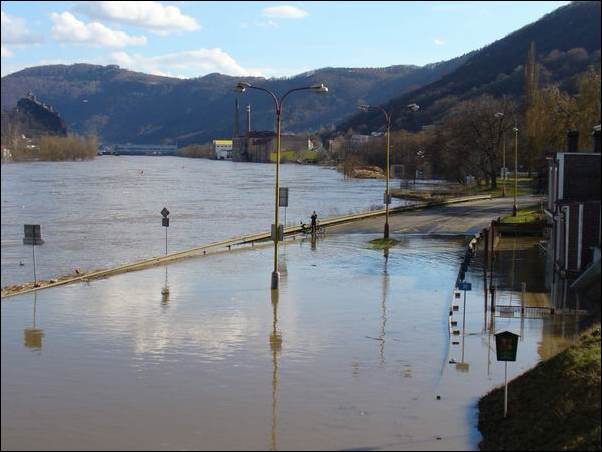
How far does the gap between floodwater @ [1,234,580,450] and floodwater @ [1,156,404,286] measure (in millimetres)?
3402

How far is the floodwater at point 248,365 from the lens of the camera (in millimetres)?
13484

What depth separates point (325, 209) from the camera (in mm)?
71000

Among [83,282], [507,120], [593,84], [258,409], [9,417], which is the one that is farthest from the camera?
[507,120]

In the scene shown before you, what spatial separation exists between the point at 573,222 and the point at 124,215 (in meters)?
43.1

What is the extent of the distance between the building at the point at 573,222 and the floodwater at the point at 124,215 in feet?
61.2

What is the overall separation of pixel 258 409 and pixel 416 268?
19301 mm

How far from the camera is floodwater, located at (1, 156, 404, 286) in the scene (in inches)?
1570

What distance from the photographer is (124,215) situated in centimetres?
6512

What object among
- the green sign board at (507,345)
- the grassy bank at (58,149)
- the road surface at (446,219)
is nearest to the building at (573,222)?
the green sign board at (507,345)

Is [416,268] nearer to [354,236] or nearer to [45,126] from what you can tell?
[354,236]

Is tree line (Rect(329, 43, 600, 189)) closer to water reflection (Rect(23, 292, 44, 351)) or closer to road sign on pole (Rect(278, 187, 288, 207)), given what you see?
road sign on pole (Rect(278, 187, 288, 207))

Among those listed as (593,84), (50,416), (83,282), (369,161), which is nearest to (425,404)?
(50,416)

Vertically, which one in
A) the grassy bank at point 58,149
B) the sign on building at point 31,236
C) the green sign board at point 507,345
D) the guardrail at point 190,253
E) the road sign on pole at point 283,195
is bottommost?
the guardrail at point 190,253

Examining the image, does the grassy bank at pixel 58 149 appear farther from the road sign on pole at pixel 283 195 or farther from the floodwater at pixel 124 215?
the road sign on pole at pixel 283 195
